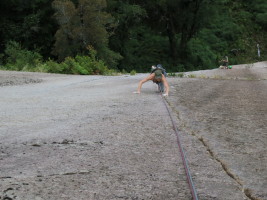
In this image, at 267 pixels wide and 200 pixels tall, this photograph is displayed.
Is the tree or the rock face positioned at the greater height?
the tree

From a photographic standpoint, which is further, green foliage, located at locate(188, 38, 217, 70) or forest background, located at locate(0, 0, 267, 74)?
green foliage, located at locate(188, 38, 217, 70)

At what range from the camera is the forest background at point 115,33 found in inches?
1061

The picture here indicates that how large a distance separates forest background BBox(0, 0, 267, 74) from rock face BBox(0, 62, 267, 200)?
532 inches

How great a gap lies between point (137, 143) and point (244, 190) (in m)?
1.79

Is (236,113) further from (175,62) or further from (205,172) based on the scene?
(175,62)

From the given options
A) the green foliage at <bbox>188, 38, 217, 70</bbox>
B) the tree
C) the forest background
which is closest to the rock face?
the forest background

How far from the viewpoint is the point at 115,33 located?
115ft

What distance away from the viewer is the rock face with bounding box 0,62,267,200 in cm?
349

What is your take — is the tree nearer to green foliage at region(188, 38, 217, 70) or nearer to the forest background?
the forest background

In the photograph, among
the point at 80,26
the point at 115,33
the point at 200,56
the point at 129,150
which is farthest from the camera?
the point at 200,56

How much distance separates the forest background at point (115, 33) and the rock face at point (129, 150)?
13.5m

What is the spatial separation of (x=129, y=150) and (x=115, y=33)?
31221mm

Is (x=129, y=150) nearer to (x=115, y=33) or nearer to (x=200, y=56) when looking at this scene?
(x=115, y=33)

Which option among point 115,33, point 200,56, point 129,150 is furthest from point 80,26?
point 129,150
